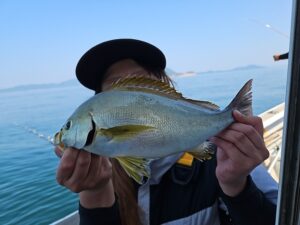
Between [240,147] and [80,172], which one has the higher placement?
[240,147]

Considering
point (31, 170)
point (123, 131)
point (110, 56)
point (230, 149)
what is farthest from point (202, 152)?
point (31, 170)

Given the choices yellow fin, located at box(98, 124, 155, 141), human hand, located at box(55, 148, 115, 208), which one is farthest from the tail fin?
human hand, located at box(55, 148, 115, 208)

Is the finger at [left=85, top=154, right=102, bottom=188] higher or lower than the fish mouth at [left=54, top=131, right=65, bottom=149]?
lower

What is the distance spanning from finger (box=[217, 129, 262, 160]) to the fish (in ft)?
0.14

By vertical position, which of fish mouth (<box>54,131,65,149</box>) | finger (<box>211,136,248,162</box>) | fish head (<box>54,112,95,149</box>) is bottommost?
finger (<box>211,136,248,162</box>)

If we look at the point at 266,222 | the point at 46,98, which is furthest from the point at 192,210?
the point at 46,98

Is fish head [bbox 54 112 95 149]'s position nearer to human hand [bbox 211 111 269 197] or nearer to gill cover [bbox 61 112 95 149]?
gill cover [bbox 61 112 95 149]

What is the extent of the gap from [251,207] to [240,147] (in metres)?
0.34

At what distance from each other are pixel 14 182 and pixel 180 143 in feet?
21.0

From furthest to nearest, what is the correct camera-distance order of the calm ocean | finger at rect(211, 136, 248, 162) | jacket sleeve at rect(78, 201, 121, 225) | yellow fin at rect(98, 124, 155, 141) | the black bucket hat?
1. the calm ocean
2. the black bucket hat
3. jacket sleeve at rect(78, 201, 121, 225)
4. finger at rect(211, 136, 248, 162)
5. yellow fin at rect(98, 124, 155, 141)

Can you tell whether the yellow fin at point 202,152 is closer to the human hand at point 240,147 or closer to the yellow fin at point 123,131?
the human hand at point 240,147

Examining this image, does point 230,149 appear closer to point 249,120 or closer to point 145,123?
point 249,120

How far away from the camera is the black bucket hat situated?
170 centimetres

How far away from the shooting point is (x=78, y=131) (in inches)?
42.6
